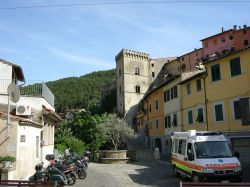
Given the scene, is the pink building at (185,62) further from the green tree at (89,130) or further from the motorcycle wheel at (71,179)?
the motorcycle wheel at (71,179)

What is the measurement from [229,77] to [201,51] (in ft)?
137

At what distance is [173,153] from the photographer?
58.7 ft

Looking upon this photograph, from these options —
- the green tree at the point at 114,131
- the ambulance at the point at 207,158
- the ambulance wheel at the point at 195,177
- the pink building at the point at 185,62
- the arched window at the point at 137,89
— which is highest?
the pink building at the point at 185,62

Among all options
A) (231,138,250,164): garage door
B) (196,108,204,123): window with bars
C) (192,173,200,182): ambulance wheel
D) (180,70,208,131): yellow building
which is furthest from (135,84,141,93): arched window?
(192,173,200,182): ambulance wheel

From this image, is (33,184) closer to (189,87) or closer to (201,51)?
(189,87)

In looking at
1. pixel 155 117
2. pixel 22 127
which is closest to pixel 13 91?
pixel 22 127

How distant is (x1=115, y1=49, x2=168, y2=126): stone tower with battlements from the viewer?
74938 millimetres

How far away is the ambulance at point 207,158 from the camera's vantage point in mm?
13242

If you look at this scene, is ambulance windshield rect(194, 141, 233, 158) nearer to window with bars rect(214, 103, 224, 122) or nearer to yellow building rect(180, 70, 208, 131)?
window with bars rect(214, 103, 224, 122)

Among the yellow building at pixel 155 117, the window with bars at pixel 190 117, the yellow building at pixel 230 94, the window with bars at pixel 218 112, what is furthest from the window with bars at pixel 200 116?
the yellow building at pixel 155 117

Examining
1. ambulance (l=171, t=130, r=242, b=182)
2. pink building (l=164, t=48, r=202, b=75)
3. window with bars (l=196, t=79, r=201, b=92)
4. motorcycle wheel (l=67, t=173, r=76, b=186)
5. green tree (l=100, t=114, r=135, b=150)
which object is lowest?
motorcycle wheel (l=67, t=173, r=76, b=186)

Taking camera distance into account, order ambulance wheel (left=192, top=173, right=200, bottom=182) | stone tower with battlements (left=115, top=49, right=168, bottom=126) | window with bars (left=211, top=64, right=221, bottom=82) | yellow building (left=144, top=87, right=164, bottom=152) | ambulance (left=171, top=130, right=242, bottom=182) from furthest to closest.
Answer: stone tower with battlements (left=115, top=49, right=168, bottom=126) < yellow building (left=144, top=87, right=164, bottom=152) < window with bars (left=211, top=64, right=221, bottom=82) < ambulance wheel (left=192, top=173, right=200, bottom=182) < ambulance (left=171, top=130, right=242, bottom=182)

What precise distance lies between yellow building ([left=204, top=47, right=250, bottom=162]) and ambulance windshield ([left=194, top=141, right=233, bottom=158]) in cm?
766

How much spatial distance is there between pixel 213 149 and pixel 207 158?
27.5 inches
